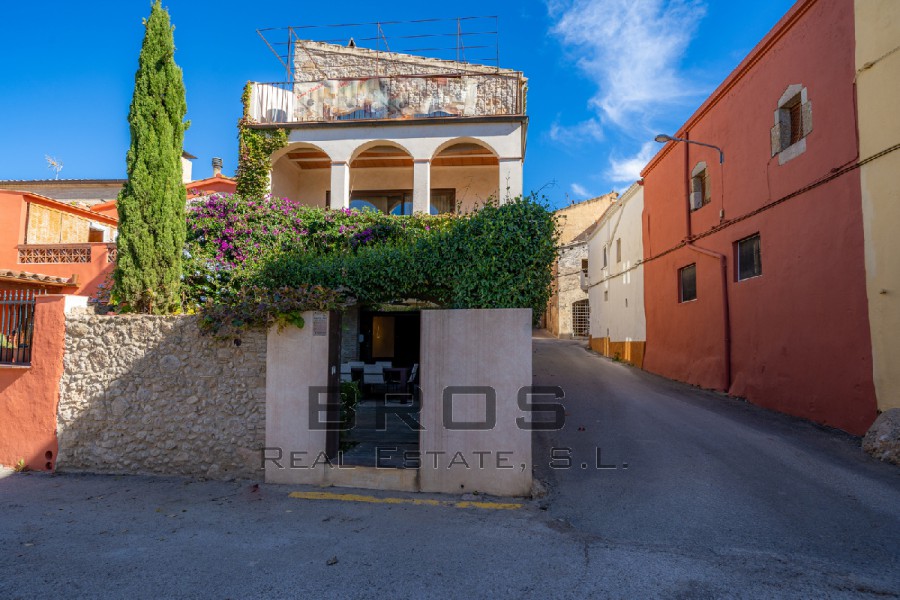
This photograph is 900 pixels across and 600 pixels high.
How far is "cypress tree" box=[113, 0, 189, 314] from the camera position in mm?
7242

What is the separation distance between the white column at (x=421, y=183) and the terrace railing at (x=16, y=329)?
796 centimetres

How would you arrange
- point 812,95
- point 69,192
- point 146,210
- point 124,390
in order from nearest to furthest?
1. point 124,390
2. point 146,210
3. point 812,95
4. point 69,192

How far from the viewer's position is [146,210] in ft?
24.1

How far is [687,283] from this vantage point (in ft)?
45.1

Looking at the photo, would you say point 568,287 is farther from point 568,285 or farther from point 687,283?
point 687,283

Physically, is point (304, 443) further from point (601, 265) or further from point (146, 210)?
point (601, 265)

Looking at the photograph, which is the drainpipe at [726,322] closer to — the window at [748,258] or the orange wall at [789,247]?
the orange wall at [789,247]

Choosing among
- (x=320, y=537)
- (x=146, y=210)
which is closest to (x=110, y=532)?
(x=320, y=537)

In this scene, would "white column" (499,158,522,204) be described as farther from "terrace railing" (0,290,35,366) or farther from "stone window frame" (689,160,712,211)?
"terrace railing" (0,290,35,366)

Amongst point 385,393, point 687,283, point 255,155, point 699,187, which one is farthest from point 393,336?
point 699,187

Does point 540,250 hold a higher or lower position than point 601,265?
lower

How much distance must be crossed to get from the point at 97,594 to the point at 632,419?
7.73 meters

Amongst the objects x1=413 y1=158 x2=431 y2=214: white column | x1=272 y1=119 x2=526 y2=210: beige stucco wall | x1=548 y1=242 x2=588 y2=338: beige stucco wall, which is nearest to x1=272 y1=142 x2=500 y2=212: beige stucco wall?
x1=272 y1=119 x2=526 y2=210: beige stucco wall

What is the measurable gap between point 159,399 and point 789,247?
10.6 meters
